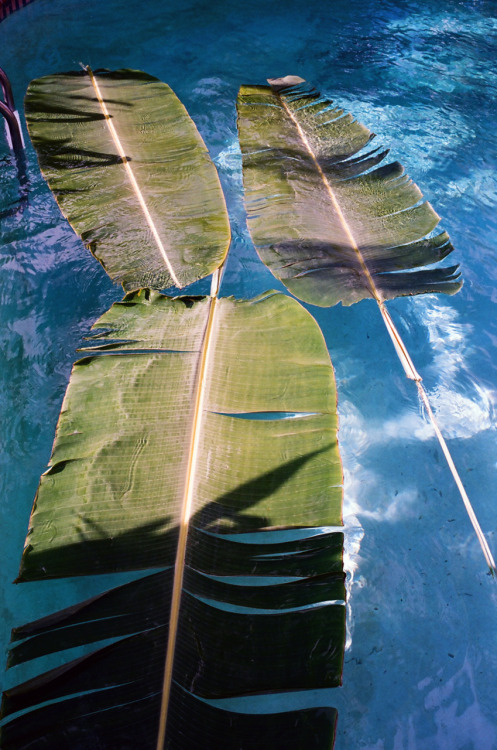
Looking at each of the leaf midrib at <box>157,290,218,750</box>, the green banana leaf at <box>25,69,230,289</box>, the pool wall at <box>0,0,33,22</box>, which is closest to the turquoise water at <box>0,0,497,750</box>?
the pool wall at <box>0,0,33,22</box>

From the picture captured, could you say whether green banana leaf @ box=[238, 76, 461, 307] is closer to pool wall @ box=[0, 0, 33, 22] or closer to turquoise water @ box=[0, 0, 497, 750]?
turquoise water @ box=[0, 0, 497, 750]

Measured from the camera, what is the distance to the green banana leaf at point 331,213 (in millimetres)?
2268

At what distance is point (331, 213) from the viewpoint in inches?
100

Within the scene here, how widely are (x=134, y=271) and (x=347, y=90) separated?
3056 mm

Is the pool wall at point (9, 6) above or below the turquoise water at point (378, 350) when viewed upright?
above

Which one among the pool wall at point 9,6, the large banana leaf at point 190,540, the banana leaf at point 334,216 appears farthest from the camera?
the pool wall at point 9,6

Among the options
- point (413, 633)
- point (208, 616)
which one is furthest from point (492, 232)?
point (208, 616)

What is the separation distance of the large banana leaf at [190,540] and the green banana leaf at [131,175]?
0.42m

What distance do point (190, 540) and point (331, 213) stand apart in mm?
1786

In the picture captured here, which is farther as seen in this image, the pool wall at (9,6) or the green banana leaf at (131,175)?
the pool wall at (9,6)

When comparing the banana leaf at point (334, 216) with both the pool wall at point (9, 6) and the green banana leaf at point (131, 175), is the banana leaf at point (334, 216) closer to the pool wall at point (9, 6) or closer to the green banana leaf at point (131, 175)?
the green banana leaf at point (131, 175)

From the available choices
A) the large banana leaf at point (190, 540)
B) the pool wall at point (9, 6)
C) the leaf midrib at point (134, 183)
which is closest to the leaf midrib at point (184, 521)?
the large banana leaf at point (190, 540)

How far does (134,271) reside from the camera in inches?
90.0

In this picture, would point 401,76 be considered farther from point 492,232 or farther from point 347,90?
point 492,232
